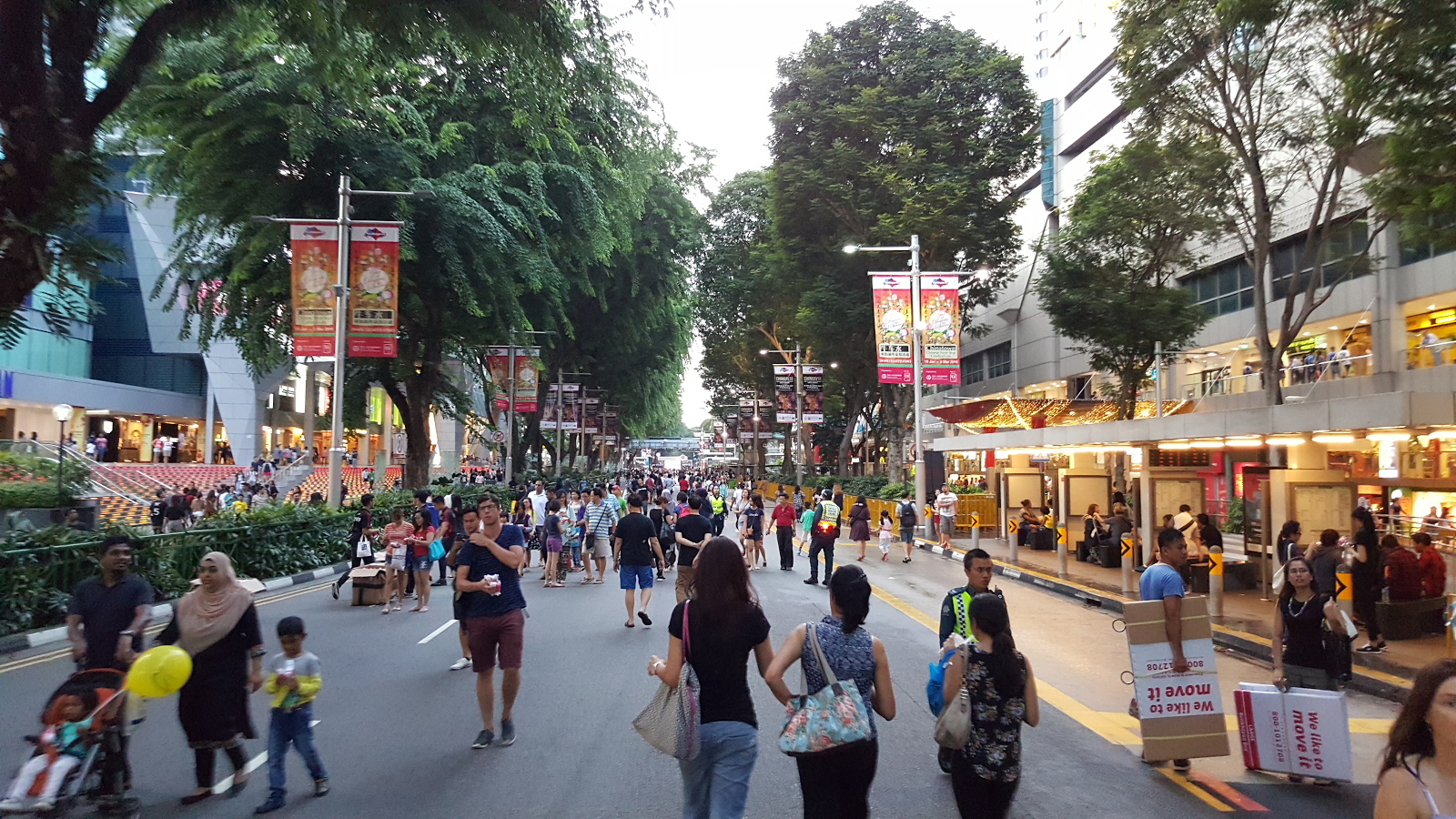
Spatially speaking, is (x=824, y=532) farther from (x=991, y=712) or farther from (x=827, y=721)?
(x=827, y=721)

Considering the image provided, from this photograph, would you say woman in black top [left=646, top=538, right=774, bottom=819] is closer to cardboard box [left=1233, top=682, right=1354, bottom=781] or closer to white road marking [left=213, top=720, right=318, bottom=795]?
white road marking [left=213, top=720, right=318, bottom=795]

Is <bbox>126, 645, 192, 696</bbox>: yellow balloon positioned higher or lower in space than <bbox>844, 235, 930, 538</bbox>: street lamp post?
lower

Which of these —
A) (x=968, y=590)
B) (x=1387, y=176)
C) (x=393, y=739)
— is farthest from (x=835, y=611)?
(x=1387, y=176)

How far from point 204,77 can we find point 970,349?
39221 mm

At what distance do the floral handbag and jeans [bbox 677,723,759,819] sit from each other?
25 centimetres

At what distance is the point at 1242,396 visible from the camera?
24.8m

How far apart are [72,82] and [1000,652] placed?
8.29 meters

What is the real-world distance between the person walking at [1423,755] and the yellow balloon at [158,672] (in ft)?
18.8

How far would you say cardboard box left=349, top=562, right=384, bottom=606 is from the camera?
15.0 m

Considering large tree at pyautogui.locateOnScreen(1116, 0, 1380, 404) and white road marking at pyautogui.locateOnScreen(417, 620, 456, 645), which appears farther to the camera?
large tree at pyautogui.locateOnScreen(1116, 0, 1380, 404)

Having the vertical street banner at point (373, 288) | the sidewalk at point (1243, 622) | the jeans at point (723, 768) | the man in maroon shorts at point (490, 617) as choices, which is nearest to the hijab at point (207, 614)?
the man in maroon shorts at point (490, 617)

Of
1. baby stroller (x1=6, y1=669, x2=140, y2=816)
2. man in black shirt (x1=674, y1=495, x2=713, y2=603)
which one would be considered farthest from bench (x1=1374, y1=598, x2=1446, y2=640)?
baby stroller (x1=6, y1=669, x2=140, y2=816)

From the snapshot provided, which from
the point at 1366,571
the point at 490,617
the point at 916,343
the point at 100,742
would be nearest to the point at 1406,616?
the point at 1366,571

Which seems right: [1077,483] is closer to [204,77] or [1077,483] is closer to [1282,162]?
[1282,162]
